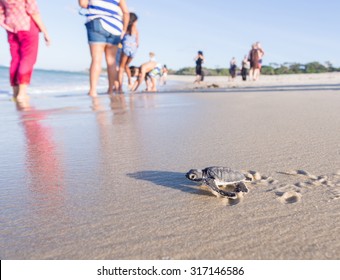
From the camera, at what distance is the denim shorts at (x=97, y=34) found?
493cm

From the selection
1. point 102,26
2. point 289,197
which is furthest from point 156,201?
point 102,26

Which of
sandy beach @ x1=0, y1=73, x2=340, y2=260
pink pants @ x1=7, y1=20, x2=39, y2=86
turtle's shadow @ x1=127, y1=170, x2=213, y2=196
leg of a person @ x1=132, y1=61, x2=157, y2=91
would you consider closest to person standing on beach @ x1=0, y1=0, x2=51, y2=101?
pink pants @ x1=7, y1=20, x2=39, y2=86

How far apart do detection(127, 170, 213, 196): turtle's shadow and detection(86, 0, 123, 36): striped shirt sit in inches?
172

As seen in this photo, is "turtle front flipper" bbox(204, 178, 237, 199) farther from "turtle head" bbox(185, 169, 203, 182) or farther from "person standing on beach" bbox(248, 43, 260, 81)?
"person standing on beach" bbox(248, 43, 260, 81)

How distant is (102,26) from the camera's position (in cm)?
495

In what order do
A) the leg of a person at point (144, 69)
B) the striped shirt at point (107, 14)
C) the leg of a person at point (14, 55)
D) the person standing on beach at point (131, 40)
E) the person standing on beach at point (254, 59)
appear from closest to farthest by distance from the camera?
the striped shirt at point (107, 14) < the leg of a person at point (14, 55) < the person standing on beach at point (131, 40) < the leg of a person at point (144, 69) < the person standing on beach at point (254, 59)

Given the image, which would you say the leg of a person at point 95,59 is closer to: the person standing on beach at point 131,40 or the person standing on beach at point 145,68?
the person standing on beach at point 131,40

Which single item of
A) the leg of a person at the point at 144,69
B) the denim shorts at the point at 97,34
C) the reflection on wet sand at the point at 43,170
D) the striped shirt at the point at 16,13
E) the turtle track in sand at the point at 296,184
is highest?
the striped shirt at the point at 16,13

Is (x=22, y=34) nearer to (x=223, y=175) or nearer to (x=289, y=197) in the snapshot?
(x=223, y=175)

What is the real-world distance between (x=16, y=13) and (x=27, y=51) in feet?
1.80

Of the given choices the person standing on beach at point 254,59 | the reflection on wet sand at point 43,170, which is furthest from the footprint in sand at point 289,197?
the person standing on beach at point 254,59

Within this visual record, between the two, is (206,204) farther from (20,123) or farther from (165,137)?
(20,123)
